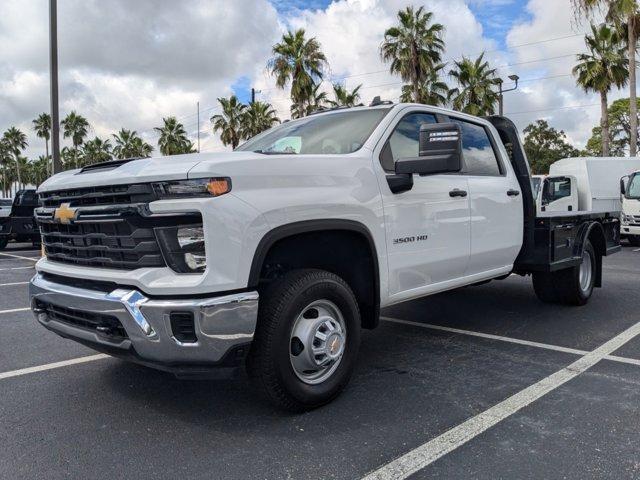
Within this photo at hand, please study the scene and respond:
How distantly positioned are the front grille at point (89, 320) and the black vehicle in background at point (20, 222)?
46.8 feet

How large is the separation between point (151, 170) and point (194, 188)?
320mm

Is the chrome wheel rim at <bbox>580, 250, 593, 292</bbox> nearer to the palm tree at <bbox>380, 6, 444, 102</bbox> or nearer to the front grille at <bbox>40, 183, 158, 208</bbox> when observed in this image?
the front grille at <bbox>40, 183, 158, 208</bbox>

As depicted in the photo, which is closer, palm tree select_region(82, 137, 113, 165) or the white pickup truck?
the white pickup truck

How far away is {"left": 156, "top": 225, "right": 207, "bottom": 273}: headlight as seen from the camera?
292cm

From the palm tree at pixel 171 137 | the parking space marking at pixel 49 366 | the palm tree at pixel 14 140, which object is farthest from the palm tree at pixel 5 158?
the parking space marking at pixel 49 366

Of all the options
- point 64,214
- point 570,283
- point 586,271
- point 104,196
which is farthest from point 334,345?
point 586,271

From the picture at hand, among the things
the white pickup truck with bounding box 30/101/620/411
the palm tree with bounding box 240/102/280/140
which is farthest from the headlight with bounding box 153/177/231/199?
the palm tree with bounding box 240/102/280/140

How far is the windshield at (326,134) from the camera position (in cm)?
406

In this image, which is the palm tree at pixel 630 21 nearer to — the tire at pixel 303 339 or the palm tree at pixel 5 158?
the tire at pixel 303 339

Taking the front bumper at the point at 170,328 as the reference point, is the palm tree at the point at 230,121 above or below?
above

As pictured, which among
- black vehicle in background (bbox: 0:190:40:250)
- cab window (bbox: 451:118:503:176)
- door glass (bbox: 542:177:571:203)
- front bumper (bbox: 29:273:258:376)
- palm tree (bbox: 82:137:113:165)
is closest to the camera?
front bumper (bbox: 29:273:258:376)

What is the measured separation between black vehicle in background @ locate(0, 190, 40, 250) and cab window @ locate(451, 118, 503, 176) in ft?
47.7

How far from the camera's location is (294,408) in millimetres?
3348

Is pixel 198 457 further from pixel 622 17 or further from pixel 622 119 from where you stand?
pixel 622 119
